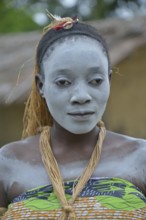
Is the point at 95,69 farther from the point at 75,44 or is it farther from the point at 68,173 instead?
the point at 68,173

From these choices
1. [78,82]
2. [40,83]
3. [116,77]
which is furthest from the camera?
[116,77]

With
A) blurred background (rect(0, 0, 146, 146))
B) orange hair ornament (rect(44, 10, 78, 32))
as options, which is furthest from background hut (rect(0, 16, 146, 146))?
orange hair ornament (rect(44, 10, 78, 32))

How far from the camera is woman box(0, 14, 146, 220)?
11.3 ft

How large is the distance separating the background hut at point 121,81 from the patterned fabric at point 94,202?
729cm

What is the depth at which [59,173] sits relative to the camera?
353 cm

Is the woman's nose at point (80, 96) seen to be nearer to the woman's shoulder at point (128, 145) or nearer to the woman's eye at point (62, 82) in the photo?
the woman's eye at point (62, 82)

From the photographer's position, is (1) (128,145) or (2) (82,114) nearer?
(2) (82,114)

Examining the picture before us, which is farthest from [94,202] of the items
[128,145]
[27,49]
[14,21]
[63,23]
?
[14,21]

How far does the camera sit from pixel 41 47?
3703mm

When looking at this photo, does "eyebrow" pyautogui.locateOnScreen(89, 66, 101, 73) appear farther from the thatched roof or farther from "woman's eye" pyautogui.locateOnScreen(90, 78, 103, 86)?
the thatched roof

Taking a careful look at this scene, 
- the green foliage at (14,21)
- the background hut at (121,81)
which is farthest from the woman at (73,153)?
the green foliage at (14,21)

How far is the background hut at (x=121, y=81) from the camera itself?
11.3m

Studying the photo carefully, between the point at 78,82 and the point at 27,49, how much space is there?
970cm

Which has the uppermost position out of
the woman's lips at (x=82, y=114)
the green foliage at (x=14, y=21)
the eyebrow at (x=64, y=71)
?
the green foliage at (x=14, y=21)
